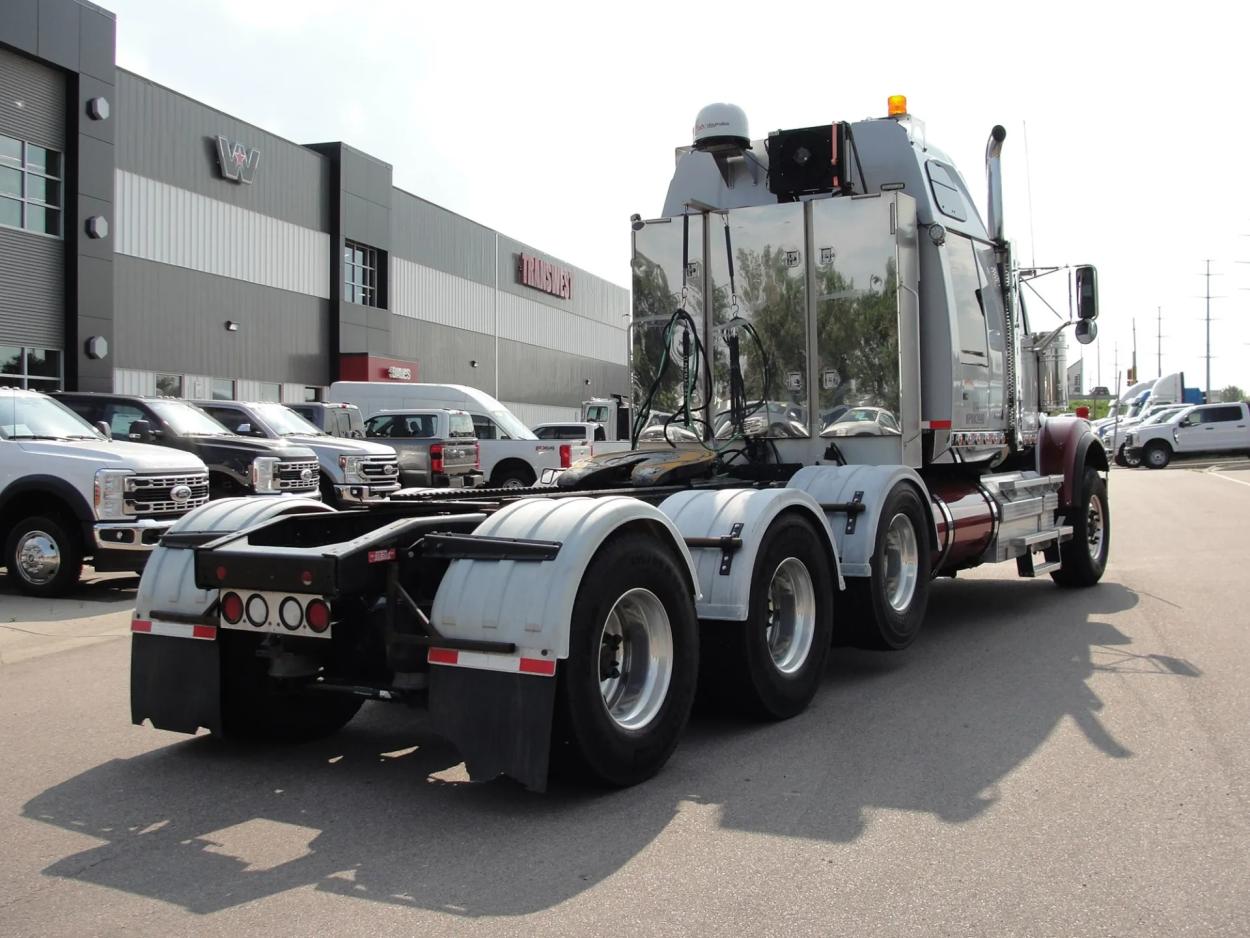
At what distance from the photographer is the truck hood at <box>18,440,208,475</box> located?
37.2 ft

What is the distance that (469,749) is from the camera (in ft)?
14.9

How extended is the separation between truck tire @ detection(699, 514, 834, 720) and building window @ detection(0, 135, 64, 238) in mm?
23399

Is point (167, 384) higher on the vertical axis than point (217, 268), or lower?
lower

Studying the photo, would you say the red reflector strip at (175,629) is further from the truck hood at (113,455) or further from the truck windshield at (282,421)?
the truck windshield at (282,421)

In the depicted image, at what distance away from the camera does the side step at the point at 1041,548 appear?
9.70 meters

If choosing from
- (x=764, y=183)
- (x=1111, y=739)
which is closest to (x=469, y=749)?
(x=1111, y=739)

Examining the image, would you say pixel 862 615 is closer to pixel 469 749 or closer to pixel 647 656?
pixel 647 656

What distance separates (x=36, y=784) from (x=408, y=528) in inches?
80.2

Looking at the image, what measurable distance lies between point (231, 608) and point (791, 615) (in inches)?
116

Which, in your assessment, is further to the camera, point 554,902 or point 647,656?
point 647,656

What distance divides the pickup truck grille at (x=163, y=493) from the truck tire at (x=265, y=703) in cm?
607

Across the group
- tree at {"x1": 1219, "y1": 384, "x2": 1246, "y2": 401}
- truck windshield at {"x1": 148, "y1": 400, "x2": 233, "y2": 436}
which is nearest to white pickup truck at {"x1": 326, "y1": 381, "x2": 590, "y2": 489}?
truck windshield at {"x1": 148, "y1": 400, "x2": 233, "y2": 436}

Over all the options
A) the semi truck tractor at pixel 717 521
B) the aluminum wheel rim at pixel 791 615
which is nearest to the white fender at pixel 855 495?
the semi truck tractor at pixel 717 521

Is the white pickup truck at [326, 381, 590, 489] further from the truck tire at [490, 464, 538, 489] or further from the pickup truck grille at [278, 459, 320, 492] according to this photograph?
the pickup truck grille at [278, 459, 320, 492]
